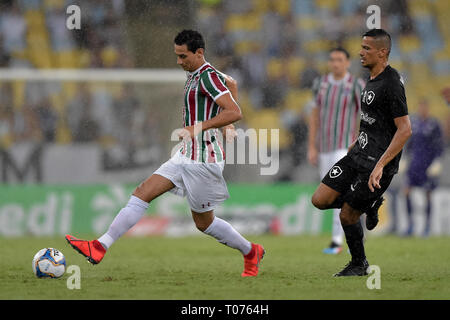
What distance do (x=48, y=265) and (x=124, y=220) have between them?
769mm

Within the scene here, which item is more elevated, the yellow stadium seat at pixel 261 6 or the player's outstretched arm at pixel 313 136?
the yellow stadium seat at pixel 261 6

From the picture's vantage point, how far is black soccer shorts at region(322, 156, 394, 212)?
276 inches

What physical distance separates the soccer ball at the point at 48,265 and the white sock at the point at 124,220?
455mm

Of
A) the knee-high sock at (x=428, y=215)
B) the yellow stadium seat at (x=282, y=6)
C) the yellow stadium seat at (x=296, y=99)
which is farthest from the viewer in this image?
the yellow stadium seat at (x=282, y=6)

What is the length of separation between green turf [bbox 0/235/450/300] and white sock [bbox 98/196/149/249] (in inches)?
14.5

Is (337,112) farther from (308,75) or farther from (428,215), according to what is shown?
(308,75)

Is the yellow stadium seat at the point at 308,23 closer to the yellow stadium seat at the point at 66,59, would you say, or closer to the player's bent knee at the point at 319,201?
the yellow stadium seat at the point at 66,59

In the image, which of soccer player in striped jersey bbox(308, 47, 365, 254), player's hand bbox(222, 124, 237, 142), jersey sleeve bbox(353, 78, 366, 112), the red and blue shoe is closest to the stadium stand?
soccer player in striped jersey bbox(308, 47, 365, 254)

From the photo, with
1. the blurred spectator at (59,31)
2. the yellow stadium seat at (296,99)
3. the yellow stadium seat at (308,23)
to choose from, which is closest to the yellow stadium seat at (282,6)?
the yellow stadium seat at (308,23)

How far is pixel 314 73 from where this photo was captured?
15055mm

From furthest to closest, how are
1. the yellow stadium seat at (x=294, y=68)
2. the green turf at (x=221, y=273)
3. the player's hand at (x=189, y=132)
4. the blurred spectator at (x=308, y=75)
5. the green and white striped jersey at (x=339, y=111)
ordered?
1. the yellow stadium seat at (x=294, y=68)
2. the blurred spectator at (x=308, y=75)
3. the green and white striped jersey at (x=339, y=111)
4. the player's hand at (x=189, y=132)
5. the green turf at (x=221, y=273)

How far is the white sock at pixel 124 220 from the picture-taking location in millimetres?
6938

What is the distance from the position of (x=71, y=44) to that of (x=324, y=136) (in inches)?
268

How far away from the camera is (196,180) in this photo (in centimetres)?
705
